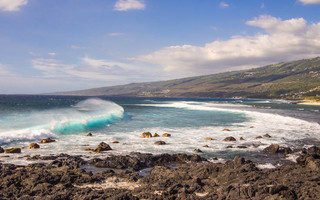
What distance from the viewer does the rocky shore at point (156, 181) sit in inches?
418

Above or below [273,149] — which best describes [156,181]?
above

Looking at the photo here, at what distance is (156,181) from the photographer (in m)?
13.1

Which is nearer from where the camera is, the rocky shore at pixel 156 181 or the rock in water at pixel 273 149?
the rocky shore at pixel 156 181

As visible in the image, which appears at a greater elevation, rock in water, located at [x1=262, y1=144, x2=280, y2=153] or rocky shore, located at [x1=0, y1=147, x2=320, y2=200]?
rocky shore, located at [x1=0, y1=147, x2=320, y2=200]

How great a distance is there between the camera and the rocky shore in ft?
34.9

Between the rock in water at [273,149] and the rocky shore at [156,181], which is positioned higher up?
the rocky shore at [156,181]

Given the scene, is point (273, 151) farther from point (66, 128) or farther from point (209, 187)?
point (66, 128)

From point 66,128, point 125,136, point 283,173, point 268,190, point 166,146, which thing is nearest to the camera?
point 268,190

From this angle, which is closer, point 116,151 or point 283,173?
point 283,173

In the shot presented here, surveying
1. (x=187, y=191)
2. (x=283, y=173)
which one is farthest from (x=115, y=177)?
(x=283, y=173)

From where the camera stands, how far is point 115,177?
547 inches

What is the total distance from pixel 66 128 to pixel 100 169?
20198mm

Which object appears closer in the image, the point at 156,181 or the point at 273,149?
the point at 156,181

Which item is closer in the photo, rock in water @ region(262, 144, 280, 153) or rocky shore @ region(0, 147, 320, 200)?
rocky shore @ region(0, 147, 320, 200)
